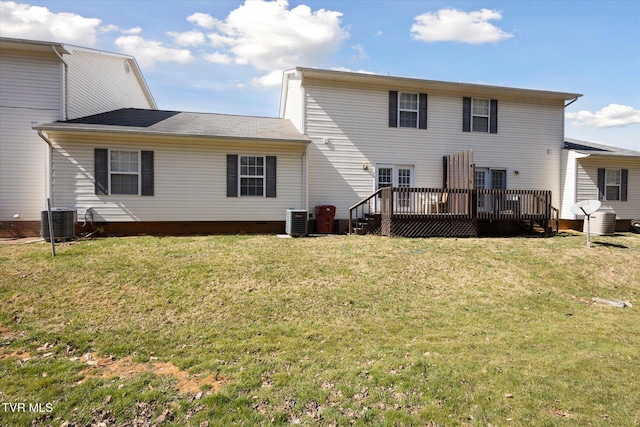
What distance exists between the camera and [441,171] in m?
A: 14.0

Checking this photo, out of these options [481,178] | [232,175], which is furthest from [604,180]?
[232,175]

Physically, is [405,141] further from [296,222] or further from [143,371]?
[143,371]

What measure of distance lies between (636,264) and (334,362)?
9.36 metres

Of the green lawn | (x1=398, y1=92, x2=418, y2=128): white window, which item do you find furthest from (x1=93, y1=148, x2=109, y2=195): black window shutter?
(x1=398, y1=92, x2=418, y2=128): white window

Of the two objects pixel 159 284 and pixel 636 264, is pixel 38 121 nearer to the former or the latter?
pixel 159 284

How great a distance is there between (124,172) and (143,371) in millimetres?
8710

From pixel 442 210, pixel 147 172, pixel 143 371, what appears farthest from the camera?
pixel 442 210

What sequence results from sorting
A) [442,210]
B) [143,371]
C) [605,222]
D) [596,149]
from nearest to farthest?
[143,371] < [442,210] < [605,222] < [596,149]

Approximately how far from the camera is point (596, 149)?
50.2 ft

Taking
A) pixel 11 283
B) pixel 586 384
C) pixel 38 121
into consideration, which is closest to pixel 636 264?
pixel 586 384

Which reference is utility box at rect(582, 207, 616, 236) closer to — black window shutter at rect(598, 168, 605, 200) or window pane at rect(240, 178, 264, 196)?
black window shutter at rect(598, 168, 605, 200)

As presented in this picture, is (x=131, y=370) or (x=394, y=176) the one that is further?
(x=394, y=176)

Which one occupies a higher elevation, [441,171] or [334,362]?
[441,171]

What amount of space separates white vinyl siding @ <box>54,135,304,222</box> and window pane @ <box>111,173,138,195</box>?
0.20m
